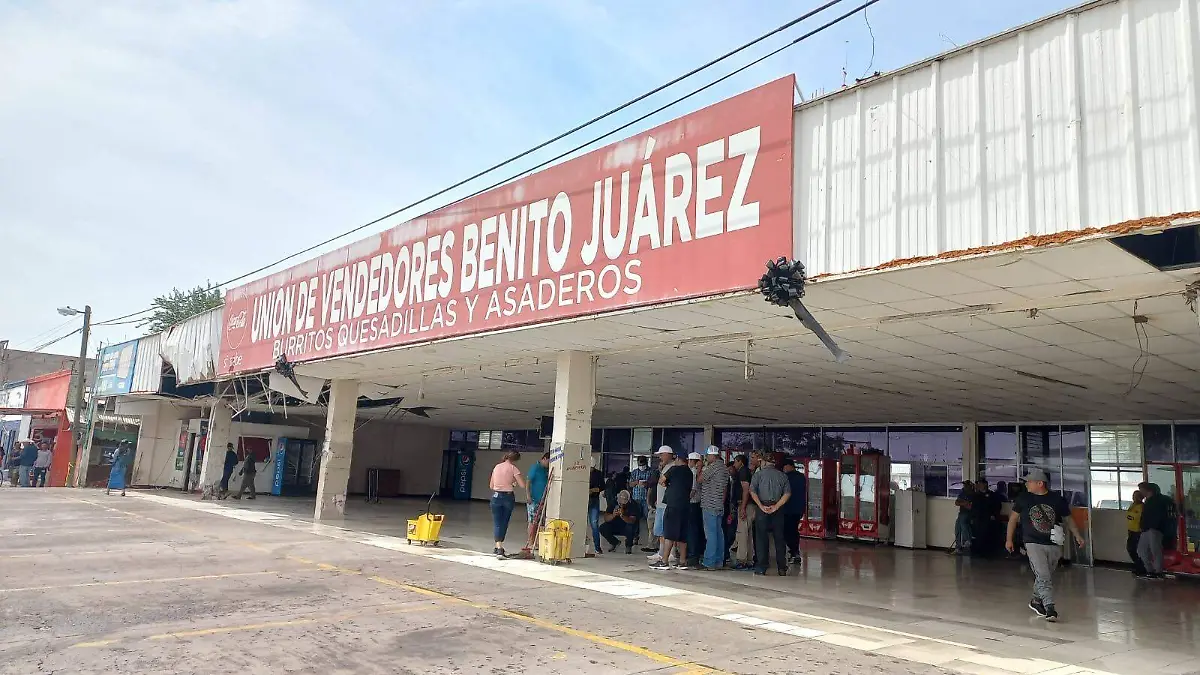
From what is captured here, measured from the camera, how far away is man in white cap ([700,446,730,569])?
460 inches

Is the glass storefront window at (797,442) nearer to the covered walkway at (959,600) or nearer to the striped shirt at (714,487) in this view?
the covered walkway at (959,600)

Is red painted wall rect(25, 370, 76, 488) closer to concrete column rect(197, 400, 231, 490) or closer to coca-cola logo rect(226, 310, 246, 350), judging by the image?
concrete column rect(197, 400, 231, 490)

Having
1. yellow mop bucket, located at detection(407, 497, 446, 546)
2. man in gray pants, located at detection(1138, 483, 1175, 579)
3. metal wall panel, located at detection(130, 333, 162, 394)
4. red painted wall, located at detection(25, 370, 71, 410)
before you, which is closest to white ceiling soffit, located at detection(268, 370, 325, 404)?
yellow mop bucket, located at detection(407, 497, 446, 546)

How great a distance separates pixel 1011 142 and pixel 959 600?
673cm

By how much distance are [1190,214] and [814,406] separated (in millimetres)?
12615

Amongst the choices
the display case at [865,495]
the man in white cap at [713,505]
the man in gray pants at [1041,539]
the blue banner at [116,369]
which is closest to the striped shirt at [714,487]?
the man in white cap at [713,505]

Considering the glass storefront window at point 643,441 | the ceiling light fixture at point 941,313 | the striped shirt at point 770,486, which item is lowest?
the striped shirt at point 770,486

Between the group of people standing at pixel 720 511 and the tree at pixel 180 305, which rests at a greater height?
the tree at pixel 180 305

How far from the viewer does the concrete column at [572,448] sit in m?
12.0

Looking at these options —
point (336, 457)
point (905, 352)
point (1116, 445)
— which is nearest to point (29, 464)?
point (336, 457)

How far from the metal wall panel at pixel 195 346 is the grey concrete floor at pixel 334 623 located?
10586mm

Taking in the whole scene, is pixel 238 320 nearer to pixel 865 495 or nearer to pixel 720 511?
pixel 720 511

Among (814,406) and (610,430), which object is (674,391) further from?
(610,430)

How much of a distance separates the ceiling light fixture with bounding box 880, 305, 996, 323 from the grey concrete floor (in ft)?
12.3
